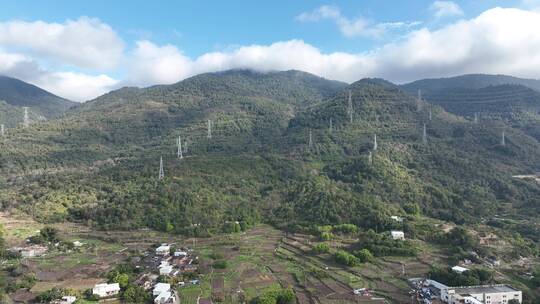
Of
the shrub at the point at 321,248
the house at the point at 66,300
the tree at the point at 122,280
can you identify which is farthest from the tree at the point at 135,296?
the shrub at the point at 321,248

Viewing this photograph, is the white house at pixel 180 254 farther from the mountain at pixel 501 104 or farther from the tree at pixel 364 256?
the mountain at pixel 501 104

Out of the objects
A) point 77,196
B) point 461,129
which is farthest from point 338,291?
point 461,129

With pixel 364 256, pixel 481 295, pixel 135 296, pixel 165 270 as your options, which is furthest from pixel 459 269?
pixel 135 296

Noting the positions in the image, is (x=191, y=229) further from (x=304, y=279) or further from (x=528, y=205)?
(x=528, y=205)

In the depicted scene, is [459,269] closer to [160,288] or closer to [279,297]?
[279,297]

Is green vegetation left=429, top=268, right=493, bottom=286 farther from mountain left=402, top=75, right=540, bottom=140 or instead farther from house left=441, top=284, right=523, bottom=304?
mountain left=402, top=75, right=540, bottom=140
